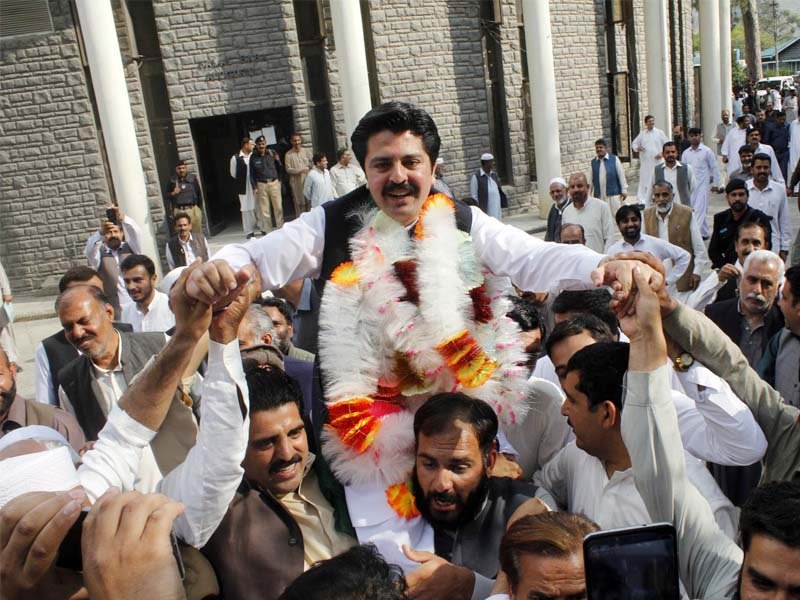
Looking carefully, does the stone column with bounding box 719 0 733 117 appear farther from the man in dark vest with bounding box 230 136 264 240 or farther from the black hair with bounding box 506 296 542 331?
the black hair with bounding box 506 296 542 331

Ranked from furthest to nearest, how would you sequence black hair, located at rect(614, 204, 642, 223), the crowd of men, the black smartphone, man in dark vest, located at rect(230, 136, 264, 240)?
man in dark vest, located at rect(230, 136, 264, 240), black hair, located at rect(614, 204, 642, 223), the crowd of men, the black smartphone

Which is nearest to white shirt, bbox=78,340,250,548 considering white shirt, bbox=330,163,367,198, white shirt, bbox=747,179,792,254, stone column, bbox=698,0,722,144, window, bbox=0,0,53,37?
white shirt, bbox=747,179,792,254

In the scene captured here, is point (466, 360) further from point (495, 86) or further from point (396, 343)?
point (495, 86)

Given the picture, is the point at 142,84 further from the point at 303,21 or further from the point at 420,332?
the point at 420,332

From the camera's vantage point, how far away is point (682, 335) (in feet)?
6.84

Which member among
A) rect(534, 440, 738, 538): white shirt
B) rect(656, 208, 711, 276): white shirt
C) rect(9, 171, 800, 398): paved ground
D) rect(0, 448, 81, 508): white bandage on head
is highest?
rect(0, 448, 81, 508): white bandage on head

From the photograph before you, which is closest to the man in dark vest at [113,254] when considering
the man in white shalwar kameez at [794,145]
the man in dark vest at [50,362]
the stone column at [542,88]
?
the man in dark vest at [50,362]

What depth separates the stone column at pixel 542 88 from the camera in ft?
46.5

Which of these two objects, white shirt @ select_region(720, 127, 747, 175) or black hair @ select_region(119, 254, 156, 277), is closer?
black hair @ select_region(119, 254, 156, 277)

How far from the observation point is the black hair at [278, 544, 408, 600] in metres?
1.50

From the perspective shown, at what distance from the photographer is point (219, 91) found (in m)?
13.1

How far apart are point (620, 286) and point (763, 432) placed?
1.12m

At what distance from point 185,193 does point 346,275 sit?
34.8 ft

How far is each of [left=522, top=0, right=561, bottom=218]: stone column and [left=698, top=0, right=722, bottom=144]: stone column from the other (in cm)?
830
